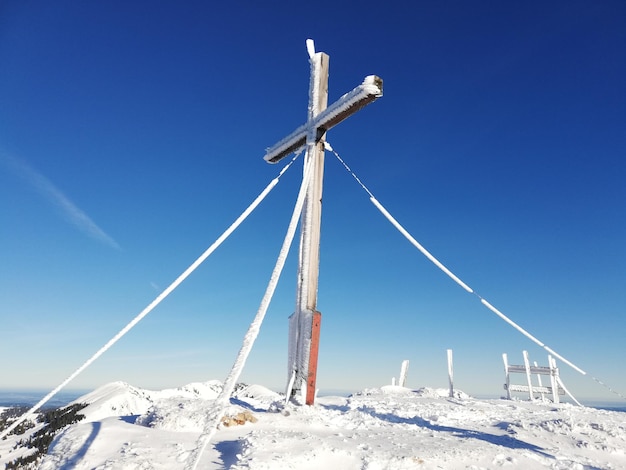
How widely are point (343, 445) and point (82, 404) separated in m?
14.5

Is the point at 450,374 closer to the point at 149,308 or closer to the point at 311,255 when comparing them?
the point at 311,255

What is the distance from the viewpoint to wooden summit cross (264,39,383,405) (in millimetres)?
6941

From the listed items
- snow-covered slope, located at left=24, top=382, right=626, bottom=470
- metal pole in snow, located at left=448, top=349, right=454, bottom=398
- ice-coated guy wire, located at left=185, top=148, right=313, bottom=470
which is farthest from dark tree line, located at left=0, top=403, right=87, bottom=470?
metal pole in snow, located at left=448, top=349, right=454, bottom=398

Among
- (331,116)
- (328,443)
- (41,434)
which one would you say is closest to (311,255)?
(331,116)

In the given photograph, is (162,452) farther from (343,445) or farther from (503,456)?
(503,456)

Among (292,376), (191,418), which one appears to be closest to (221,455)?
(191,418)

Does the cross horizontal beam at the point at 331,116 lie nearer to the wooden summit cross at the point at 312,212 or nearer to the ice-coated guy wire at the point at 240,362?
the wooden summit cross at the point at 312,212

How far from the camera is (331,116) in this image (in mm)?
7324

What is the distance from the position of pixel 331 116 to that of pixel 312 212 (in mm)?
1883

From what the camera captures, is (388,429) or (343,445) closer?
(343,445)

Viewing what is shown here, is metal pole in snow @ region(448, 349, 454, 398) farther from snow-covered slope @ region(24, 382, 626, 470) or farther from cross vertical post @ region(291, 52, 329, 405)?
cross vertical post @ region(291, 52, 329, 405)

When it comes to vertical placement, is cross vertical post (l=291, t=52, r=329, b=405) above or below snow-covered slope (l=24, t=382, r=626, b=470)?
above

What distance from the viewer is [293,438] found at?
489 cm

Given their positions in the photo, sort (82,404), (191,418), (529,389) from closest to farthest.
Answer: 1. (191,418)
2. (82,404)
3. (529,389)
